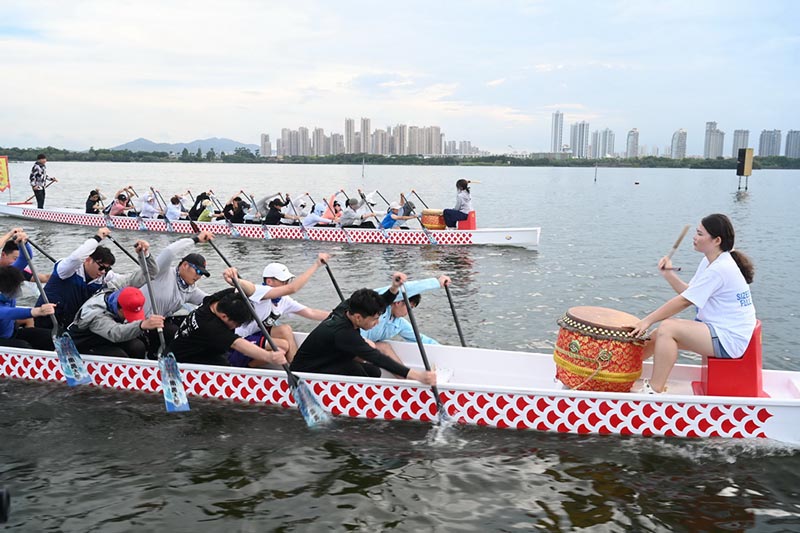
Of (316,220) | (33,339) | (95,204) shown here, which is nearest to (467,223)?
(316,220)

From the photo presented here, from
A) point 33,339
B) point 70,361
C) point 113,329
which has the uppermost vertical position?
point 113,329

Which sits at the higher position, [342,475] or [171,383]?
[171,383]

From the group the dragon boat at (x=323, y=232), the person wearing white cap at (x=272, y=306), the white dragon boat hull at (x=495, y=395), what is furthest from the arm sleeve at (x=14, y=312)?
the dragon boat at (x=323, y=232)

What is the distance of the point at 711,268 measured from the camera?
240 inches

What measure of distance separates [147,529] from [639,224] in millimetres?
30595

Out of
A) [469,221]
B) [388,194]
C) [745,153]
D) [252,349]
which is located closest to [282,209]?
[469,221]

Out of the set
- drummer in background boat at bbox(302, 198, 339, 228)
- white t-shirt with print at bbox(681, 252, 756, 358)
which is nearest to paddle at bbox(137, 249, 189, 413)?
white t-shirt with print at bbox(681, 252, 756, 358)

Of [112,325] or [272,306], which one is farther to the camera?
[272,306]

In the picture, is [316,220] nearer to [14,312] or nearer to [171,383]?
[14,312]

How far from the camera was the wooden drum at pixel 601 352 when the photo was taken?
639cm

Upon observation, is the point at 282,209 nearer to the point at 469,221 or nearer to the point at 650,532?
the point at 469,221

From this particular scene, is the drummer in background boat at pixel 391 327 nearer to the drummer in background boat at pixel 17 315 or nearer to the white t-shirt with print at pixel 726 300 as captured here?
the white t-shirt with print at pixel 726 300

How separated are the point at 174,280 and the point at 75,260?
1.17 meters

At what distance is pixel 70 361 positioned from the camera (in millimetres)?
7676
